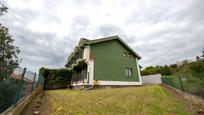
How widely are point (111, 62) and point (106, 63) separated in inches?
39.4

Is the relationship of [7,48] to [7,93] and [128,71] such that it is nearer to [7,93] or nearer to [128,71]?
[7,93]

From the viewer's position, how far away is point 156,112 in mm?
6793

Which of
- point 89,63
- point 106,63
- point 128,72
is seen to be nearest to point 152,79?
point 128,72

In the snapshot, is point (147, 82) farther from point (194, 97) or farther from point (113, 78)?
point (194, 97)

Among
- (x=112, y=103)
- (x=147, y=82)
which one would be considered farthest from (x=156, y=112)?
(x=147, y=82)

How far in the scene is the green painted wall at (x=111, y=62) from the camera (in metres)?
18.1

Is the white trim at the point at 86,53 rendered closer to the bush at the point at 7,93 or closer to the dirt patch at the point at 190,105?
the dirt patch at the point at 190,105

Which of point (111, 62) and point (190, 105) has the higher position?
point (111, 62)

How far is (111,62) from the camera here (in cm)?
1962

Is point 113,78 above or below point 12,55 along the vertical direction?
below

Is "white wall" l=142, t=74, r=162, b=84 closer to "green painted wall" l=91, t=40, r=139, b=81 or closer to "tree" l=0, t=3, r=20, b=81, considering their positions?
"green painted wall" l=91, t=40, r=139, b=81

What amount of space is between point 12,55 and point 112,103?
9.48 meters

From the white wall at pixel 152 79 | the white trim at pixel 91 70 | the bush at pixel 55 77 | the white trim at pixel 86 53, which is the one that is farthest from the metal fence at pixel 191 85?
the bush at pixel 55 77

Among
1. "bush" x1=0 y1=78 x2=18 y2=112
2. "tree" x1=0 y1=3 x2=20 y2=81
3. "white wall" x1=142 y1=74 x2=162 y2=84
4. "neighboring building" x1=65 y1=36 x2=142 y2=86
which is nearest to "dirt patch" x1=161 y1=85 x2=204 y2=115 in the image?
"bush" x1=0 y1=78 x2=18 y2=112
